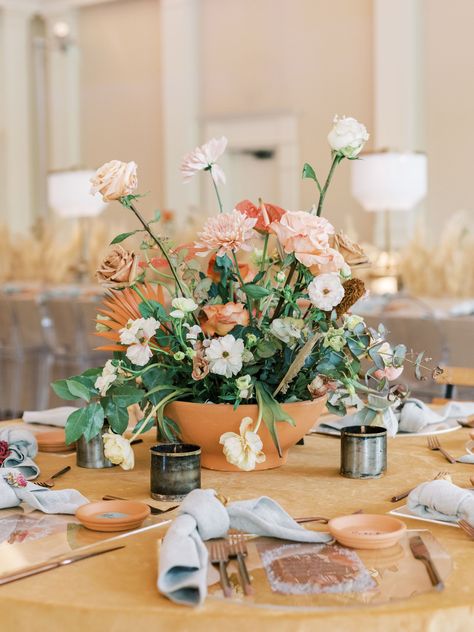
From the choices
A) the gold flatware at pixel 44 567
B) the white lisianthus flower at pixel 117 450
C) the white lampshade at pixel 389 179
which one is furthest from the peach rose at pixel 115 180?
the white lampshade at pixel 389 179

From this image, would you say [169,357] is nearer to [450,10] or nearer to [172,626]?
[172,626]

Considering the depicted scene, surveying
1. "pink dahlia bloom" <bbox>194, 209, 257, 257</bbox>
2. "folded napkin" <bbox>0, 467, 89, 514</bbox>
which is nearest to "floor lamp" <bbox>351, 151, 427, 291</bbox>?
"pink dahlia bloom" <bbox>194, 209, 257, 257</bbox>

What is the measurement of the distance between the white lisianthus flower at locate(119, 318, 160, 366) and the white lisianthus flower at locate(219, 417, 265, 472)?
0.67ft

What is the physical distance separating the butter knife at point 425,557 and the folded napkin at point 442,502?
0.32 feet

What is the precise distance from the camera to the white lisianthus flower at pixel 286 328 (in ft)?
5.59

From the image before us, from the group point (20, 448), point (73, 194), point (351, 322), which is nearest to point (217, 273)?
point (351, 322)

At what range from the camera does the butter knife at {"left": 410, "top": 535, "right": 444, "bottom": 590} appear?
1.20 metres

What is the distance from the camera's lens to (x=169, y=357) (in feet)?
5.98

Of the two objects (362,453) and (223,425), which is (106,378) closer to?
(223,425)

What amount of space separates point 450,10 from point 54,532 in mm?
7127

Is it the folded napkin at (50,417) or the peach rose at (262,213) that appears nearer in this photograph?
the peach rose at (262,213)

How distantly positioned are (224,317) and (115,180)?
0.31 meters

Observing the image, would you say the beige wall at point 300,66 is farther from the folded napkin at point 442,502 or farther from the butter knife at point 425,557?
the butter knife at point 425,557

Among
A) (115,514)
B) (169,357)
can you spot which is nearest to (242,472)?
(169,357)
